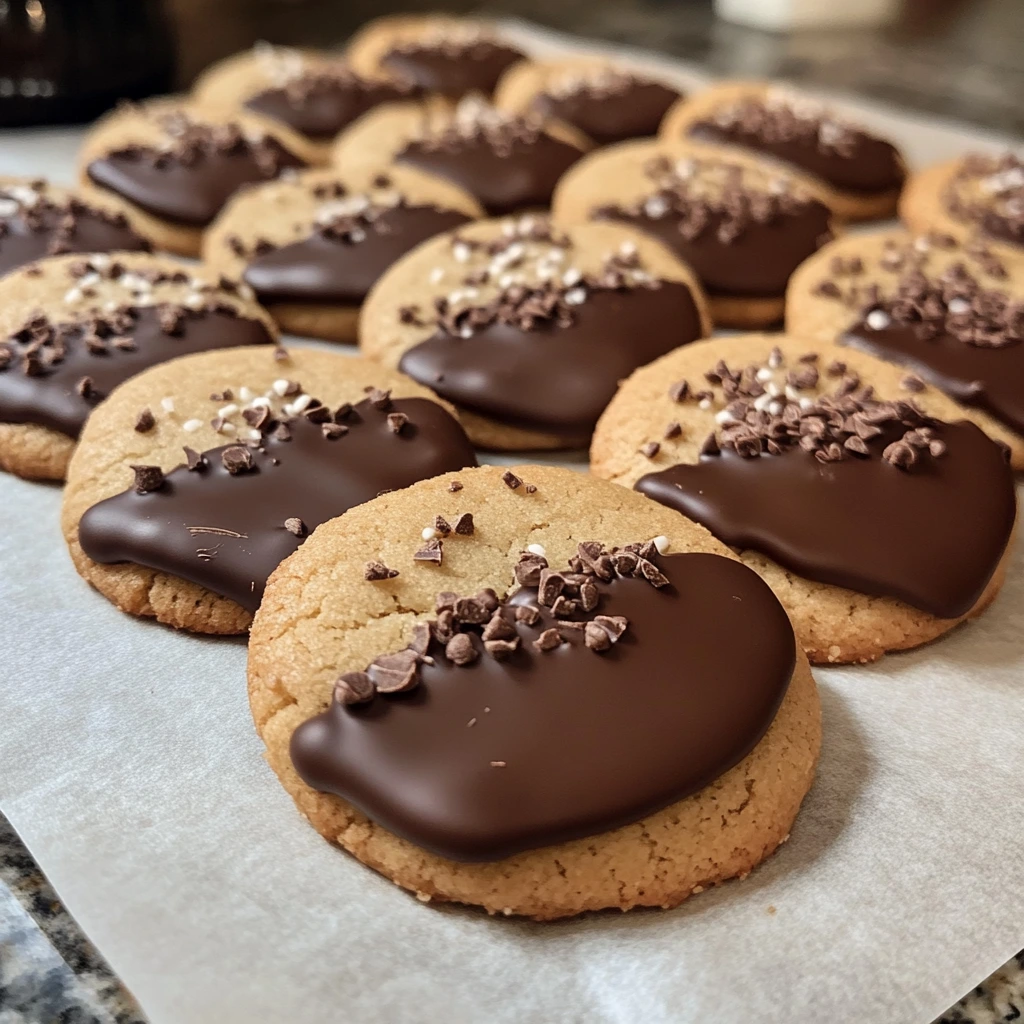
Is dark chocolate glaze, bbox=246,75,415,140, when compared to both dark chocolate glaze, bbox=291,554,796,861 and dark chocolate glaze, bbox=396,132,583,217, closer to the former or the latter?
dark chocolate glaze, bbox=396,132,583,217

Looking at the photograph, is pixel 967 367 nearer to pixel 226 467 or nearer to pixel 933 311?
pixel 933 311

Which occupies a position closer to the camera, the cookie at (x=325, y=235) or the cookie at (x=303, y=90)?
the cookie at (x=325, y=235)

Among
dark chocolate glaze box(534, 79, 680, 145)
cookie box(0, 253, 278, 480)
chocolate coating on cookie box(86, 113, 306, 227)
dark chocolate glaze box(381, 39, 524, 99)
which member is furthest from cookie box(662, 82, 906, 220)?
cookie box(0, 253, 278, 480)

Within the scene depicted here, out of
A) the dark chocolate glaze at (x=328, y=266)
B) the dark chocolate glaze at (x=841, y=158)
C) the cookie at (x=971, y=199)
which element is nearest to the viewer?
the dark chocolate glaze at (x=328, y=266)

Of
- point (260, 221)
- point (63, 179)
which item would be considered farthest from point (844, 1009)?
point (63, 179)

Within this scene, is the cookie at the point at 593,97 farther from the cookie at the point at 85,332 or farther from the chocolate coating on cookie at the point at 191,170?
the cookie at the point at 85,332

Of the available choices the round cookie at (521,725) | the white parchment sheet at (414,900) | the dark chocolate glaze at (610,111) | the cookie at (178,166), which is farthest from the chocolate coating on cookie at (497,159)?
the white parchment sheet at (414,900)

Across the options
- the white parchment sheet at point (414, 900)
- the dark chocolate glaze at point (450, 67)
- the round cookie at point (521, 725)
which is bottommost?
the white parchment sheet at point (414, 900)
